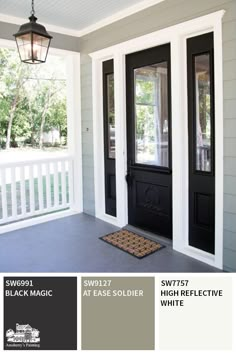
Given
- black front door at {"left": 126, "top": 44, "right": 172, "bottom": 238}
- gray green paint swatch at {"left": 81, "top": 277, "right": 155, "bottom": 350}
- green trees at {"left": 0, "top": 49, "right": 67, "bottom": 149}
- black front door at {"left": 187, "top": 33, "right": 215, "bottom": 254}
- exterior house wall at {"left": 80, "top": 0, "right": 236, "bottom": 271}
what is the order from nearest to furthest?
gray green paint swatch at {"left": 81, "top": 277, "right": 155, "bottom": 350}
exterior house wall at {"left": 80, "top": 0, "right": 236, "bottom": 271}
black front door at {"left": 187, "top": 33, "right": 215, "bottom": 254}
black front door at {"left": 126, "top": 44, "right": 172, "bottom": 238}
green trees at {"left": 0, "top": 49, "right": 67, "bottom": 149}

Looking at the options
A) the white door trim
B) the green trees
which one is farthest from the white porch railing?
the green trees

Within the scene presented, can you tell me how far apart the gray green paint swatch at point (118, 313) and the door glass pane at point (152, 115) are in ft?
7.08

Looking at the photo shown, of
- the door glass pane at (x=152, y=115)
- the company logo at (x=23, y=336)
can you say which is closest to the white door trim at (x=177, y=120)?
the door glass pane at (x=152, y=115)

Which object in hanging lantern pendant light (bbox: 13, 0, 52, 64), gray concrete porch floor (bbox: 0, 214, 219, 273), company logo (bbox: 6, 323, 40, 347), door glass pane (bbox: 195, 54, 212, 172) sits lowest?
gray concrete porch floor (bbox: 0, 214, 219, 273)

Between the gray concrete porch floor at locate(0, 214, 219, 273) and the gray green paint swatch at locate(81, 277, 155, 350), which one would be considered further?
the gray concrete porch floor at locate(0, 214, 219, 273)

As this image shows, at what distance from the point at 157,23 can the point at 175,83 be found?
72 centimetres

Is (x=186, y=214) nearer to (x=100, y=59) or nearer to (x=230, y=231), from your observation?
(x=230, y=231)

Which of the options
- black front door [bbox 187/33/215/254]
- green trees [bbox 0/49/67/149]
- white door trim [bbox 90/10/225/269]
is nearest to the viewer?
white door trim [bbox 90/10/225/269]

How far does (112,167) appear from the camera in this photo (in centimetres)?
450

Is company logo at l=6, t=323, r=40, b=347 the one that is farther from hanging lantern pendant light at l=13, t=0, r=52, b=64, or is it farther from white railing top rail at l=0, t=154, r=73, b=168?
white railing top rail at l=0, t=154, r=73, b=168

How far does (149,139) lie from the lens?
13.0 ft

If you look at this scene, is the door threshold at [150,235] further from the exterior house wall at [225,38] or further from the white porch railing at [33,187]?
the white porch railing at [33,187]

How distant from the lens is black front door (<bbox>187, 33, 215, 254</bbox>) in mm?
3090

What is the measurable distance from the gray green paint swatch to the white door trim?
4.95ft
